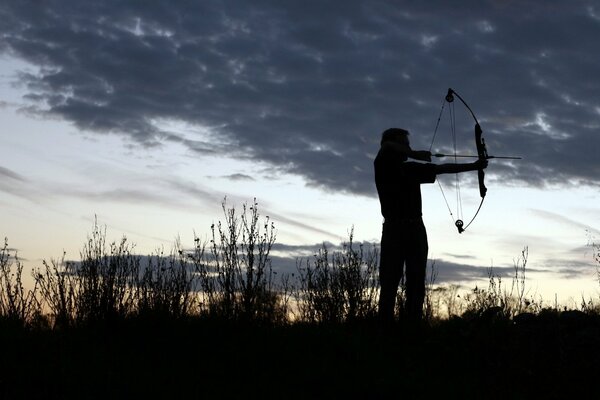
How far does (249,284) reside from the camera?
10891 mm

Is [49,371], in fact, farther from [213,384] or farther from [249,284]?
[249,284]

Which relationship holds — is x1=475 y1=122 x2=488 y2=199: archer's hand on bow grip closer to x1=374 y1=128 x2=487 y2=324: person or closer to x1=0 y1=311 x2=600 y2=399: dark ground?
x1=374 y1=128 x2=487 y2=324: person

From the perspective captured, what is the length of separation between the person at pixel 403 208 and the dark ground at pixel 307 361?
0.70 m

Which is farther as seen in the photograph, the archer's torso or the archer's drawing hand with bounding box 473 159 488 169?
the archer's drawing hand with bounding box 473 159 488 169

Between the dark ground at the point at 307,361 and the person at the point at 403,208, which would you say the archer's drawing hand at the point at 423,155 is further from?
the dark ground at the point at 307,361

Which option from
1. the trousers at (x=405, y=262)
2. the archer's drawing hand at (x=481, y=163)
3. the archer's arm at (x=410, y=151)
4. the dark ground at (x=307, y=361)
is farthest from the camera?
the archer's drawing hand at (x=481, y=163)

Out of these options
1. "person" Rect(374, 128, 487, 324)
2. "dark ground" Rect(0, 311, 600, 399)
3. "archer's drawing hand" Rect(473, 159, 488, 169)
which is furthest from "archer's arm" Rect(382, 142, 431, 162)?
"dark ground" Rect(0, 311, 600, 399)

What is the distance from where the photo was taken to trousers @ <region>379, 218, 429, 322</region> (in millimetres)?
8750

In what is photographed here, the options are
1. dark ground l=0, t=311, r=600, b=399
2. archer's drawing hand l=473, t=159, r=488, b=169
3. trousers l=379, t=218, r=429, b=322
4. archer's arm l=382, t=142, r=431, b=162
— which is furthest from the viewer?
archer's drawing hand l=473, t=159, r=488, b=169

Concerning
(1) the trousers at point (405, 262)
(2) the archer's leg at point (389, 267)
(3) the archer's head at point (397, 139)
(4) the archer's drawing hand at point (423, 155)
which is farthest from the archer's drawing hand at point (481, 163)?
(2) the archer's leg at point (389, 267)

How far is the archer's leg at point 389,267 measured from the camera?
346 inches

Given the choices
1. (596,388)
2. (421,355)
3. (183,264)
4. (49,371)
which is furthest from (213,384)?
(183,264)

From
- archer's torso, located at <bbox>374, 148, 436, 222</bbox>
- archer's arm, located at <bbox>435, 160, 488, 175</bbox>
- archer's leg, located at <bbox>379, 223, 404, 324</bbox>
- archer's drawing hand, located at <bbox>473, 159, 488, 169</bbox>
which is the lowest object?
archer's leg, located at <bbox>379, 223, 404, 324</bbox>

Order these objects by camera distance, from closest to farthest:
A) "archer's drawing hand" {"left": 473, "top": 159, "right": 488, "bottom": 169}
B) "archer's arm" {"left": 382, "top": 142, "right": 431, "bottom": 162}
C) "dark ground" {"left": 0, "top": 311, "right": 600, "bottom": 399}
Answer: "dark ground" {"left": 0, "top": 311, "right": 600, "bottom": 399} < "archer's arm" {"left": 382, "top": 142, "right": 431, "bottom": 162} < "archer's drawing hand" {"left": 473, "top": 159, "right": 488, "bottom": 169}
